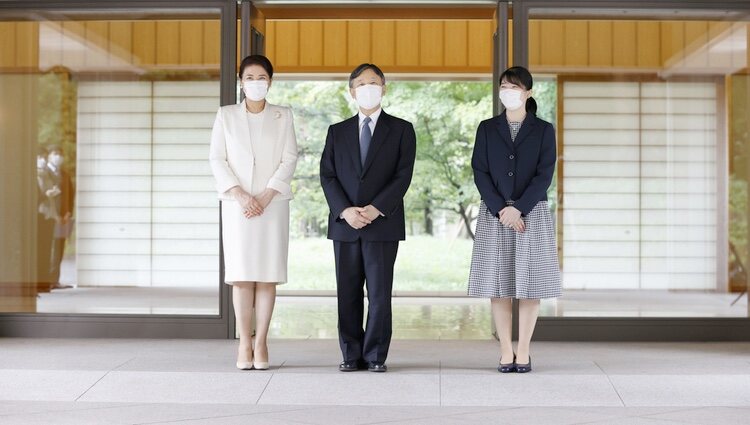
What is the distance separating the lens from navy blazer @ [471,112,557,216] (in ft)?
14.8

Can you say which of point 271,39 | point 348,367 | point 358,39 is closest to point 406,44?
point 358,39

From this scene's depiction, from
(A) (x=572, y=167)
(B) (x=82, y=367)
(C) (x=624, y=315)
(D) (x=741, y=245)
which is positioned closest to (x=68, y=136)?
(B) (x=82, y=367)

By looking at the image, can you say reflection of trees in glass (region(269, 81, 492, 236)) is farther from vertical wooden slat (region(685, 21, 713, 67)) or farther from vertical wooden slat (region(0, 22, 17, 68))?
vertical wooden slat (region(685, 21, 713, 67))

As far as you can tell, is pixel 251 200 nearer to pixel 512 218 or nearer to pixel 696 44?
pixel 512 218

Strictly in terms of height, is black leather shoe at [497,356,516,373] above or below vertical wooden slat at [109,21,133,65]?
below

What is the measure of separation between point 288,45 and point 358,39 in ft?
2.26

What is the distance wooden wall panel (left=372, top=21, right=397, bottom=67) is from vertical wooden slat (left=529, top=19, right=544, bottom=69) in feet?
13.5

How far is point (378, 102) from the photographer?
14.9 ft

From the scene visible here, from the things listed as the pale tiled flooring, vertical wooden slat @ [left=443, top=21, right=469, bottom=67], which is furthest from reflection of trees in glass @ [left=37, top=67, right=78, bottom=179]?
vertical wooden slat @ [left=443, top=21, right=469, bottom=67]

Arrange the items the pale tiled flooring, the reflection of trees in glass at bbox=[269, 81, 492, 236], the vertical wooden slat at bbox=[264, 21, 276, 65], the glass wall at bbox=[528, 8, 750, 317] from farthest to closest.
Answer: the reflection of trees in glass at bbox=[269, 81, 492, 236], the vertical wooden slat at bbox=[264, 21, 276, 65], the glass wall at bbox=[528, 8, 750, 317], the pale tiled flooring

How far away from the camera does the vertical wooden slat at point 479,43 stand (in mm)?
9633

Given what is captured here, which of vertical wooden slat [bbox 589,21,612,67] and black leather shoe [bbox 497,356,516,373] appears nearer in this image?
black leather shoe [bbox 497,356,516,373]

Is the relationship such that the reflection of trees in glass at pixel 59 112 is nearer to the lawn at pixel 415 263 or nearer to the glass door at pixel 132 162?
the glass door at pixel 132 162

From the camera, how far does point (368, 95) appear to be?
14.8ft
